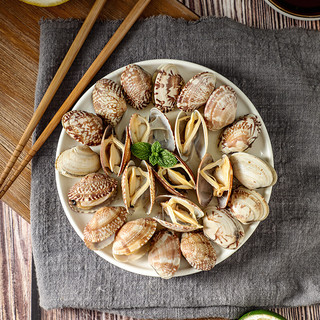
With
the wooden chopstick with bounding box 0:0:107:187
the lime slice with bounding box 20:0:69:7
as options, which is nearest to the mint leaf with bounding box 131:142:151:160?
the wooden chopstick with bounding box 0:0:107:187

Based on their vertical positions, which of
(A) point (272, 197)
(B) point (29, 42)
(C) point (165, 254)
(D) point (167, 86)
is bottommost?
(C) point (165, 254)

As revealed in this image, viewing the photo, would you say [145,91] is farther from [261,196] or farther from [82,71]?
[261,196]

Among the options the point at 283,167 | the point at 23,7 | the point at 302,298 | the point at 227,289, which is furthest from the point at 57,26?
the point at 302,298

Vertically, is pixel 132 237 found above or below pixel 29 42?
below

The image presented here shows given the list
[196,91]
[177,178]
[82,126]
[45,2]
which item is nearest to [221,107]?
[196,91]

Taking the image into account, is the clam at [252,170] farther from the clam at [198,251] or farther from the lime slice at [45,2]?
the lime slice at [45,2]

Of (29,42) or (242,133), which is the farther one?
(29,42)

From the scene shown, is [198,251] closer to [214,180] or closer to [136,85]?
[214,180]
